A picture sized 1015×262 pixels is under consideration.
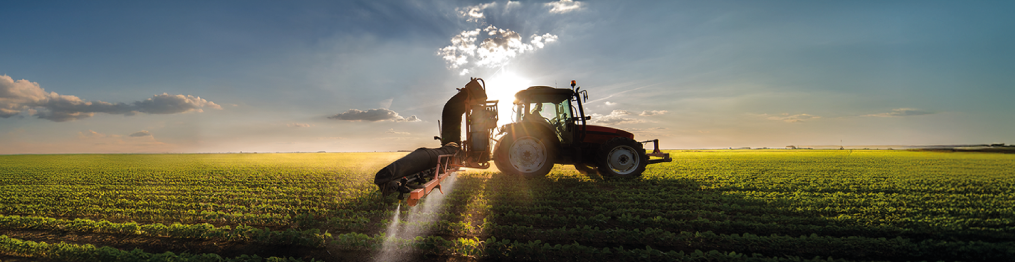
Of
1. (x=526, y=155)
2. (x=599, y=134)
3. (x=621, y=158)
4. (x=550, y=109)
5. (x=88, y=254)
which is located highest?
(x=550, y=109)

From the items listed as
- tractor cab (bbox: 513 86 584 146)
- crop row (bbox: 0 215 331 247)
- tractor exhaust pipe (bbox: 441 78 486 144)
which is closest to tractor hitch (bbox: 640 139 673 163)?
tractor cab (bbox: 513 86 584 146)

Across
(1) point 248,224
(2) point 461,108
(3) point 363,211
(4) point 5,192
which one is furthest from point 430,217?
(4) point 5,192

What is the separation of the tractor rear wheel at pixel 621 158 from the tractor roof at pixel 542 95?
1695 mm

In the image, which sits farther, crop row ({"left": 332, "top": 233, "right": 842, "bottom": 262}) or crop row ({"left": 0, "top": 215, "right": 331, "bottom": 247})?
crop row ({"left": 0, "top": 215, "right": 331, "bottom": 247})

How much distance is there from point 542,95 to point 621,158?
8.79ft

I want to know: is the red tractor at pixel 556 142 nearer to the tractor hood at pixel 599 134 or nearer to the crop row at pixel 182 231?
the tractor hood at pixel 599 134

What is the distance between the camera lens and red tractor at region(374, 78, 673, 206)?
332 inches

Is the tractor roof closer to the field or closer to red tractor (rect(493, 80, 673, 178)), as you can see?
red tractor (rect(493, 80, 673, 178))

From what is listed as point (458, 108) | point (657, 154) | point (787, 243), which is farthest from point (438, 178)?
Answer: point (657, 154)

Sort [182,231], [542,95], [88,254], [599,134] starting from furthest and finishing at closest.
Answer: [599,134] < [542,95] < [182,231] < [88,254]

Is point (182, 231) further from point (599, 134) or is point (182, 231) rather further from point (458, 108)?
point (599, 134)

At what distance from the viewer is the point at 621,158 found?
29.0ft

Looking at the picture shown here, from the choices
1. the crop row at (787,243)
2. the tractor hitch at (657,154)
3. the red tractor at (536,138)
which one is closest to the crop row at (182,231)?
the crop row at (787,243)

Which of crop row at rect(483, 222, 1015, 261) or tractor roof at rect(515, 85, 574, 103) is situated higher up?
tractor roof at rect(515, 85, 574, 103)
